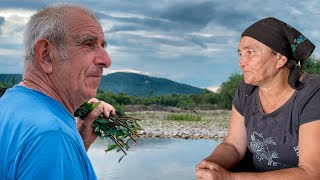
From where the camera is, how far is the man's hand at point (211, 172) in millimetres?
2568

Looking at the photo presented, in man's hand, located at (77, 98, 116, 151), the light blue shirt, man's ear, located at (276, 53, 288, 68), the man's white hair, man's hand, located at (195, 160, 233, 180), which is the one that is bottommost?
man's hand, located at (195, 160, 233, 180)

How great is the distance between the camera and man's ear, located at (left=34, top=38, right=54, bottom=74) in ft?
4.41

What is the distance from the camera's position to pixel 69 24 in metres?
1.38

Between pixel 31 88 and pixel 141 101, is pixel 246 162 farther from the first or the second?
pixel 141 101

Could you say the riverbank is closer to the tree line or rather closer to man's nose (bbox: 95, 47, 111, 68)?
the tree line

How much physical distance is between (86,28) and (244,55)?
4.50 feet

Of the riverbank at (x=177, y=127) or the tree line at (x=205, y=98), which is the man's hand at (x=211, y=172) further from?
the tree line at (x=205, y=98)

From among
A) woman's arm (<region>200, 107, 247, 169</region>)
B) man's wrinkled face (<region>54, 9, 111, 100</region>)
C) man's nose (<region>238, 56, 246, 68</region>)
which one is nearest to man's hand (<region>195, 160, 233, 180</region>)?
woman's arm (<region>200, 107, 247, 169</region>)

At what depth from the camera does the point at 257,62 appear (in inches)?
102

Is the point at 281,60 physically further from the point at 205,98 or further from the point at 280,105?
the point at 205,98

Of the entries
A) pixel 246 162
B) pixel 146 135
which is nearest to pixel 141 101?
pixel 146 135

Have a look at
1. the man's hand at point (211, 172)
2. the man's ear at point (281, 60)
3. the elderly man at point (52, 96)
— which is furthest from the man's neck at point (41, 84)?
the man's ear at point (281, 60)

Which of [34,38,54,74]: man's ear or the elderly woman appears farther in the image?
the elderly woman

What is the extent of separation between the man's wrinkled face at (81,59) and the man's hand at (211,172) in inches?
49.2
